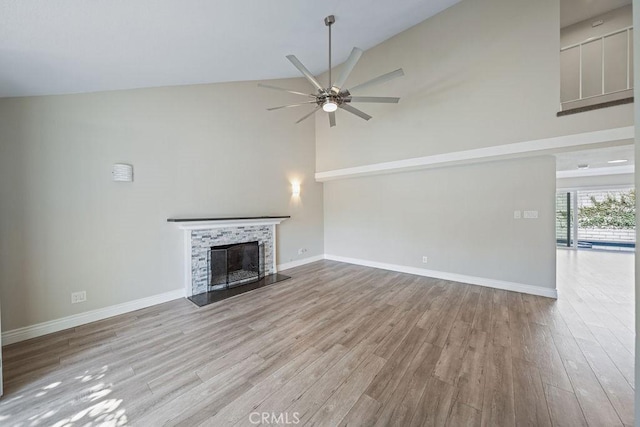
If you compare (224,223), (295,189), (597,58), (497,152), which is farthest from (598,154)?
(224,223)

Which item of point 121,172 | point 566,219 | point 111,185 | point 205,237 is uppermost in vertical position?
point 121,172

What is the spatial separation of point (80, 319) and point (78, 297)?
265 mm

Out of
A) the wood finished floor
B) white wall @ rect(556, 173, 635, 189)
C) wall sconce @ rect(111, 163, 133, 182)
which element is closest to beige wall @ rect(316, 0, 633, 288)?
the wood finished floor

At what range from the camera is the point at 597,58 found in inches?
174

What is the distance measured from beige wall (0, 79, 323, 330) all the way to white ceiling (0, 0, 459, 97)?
0.30 metres

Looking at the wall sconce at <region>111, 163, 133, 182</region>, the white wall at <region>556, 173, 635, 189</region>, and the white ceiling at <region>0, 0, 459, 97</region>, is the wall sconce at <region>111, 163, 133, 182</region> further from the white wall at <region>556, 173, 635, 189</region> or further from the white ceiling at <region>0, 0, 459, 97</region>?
the white wall at <region>556, 173, 635, 189</region>

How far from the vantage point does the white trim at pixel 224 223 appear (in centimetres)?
365

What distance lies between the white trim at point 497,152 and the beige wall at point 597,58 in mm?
2469

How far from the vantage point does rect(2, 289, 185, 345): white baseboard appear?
8.22 ft

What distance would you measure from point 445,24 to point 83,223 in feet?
20.4

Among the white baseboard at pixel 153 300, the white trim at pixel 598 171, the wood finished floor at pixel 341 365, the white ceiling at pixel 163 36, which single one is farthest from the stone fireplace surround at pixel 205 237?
the white trim at pixel 598 171

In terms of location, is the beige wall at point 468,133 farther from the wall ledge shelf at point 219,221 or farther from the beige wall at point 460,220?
the wall ledge shelf at point 219,221

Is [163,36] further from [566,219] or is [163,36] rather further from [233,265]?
[566,219]

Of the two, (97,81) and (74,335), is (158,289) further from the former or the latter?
(97,81)
